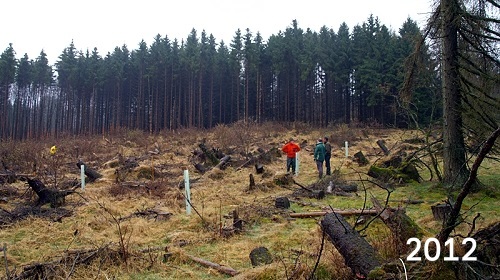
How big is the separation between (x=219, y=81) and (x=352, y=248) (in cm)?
5178

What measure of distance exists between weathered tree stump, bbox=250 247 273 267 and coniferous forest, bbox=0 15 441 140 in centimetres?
3818

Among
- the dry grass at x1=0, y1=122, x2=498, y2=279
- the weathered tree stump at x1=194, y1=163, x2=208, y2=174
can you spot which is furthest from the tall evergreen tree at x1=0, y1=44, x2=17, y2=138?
the weathered tree stump at x1=194, y1=163, x2=208, y2=174

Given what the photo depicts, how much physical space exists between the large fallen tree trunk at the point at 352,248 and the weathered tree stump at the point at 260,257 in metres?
1.01

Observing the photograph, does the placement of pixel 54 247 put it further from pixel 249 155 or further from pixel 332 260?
pixel 249 155

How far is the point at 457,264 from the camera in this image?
2.99 metres

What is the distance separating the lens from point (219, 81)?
178 ft

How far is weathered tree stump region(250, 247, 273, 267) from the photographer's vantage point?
4871 mm

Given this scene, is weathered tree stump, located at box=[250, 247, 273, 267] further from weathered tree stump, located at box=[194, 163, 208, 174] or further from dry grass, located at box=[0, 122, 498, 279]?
weathered tree stump, located at box=[194, 163, 208, 174]

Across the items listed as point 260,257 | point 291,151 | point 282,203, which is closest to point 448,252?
point 260,257

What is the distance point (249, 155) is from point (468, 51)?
36.9 ft

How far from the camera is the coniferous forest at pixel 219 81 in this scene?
151 ft

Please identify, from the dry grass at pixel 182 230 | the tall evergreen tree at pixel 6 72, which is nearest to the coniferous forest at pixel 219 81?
the tall evergreen tree at pixel 6 72

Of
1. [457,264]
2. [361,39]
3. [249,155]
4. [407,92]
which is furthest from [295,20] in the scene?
[457,264]

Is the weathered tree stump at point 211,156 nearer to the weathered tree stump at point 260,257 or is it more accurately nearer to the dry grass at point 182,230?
the dry grass at point 182,230
